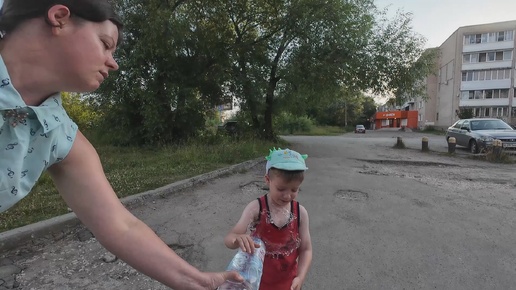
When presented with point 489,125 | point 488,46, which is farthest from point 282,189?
point 488,46

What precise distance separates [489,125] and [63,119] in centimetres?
1926

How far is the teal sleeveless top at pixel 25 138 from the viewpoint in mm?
987

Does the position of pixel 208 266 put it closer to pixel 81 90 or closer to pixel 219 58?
pixel 81 90

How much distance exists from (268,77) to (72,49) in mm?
16829

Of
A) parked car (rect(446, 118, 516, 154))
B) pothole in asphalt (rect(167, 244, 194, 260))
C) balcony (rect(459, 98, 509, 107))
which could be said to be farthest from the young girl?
balcony (rect(459, 98, 509, 107))

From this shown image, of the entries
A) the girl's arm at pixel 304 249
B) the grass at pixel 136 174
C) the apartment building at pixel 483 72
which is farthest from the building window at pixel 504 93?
the girl's arm at pixel 304 249

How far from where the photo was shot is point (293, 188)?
7.32 feet

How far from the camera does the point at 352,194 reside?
7.04 m

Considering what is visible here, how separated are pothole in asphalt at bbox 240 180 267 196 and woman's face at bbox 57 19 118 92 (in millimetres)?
5767

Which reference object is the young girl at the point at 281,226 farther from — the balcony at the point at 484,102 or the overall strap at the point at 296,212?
the balcony at the point at 484,102

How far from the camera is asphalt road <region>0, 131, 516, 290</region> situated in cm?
351

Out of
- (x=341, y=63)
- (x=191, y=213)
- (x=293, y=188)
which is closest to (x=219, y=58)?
(x=341, y=63)

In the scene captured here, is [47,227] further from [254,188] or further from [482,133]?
[482,133]

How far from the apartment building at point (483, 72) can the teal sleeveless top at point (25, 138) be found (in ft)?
193
